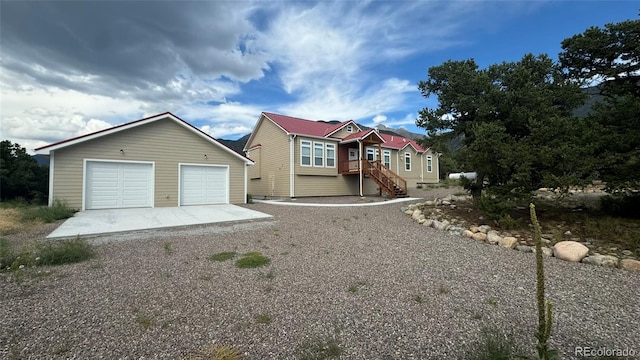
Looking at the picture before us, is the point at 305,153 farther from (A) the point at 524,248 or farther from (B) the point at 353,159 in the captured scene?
(A) the point at 524,248

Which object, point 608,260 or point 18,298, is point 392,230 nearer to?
point 608,260

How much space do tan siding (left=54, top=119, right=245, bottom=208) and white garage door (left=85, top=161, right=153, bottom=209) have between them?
271 mm

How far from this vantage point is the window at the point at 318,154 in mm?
19078

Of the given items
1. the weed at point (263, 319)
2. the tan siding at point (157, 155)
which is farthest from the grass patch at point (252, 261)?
the tan siding at point (157, 155)

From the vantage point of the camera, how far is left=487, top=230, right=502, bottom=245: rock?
6853mm

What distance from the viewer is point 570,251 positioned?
5691mm

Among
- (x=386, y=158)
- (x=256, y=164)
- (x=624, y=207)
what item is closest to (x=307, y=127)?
(x=256, y=164)

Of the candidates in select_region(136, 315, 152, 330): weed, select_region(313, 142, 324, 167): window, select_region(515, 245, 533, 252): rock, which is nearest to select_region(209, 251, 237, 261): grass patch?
select_region(136, 315, 152, 330): weed

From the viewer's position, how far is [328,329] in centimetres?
308

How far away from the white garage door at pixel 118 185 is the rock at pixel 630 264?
15343 millimetres

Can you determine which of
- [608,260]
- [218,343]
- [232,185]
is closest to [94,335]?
[218,343]

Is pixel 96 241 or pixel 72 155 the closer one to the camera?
pixel 96 241

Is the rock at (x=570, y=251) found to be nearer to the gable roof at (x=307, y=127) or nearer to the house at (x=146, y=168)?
the house at (x=146, y=168)

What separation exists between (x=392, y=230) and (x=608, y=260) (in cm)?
443
